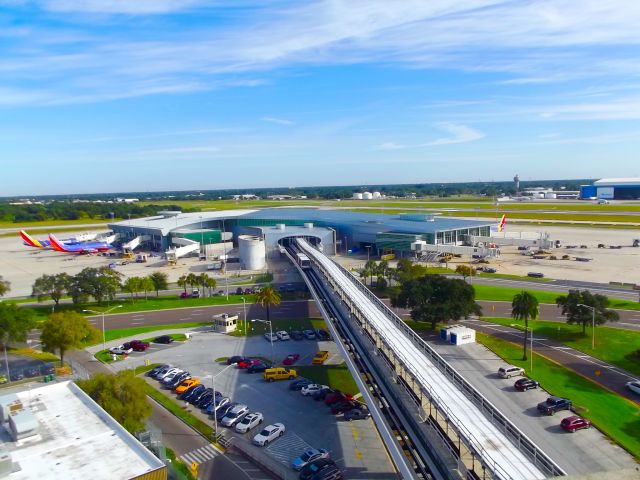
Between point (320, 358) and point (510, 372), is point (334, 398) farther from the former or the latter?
point (510, 372)

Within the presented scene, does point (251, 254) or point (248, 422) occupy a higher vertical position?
point (251, 254)

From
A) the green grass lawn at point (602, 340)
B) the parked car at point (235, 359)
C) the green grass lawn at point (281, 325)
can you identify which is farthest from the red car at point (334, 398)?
the green grass lawn at point (602, 340)

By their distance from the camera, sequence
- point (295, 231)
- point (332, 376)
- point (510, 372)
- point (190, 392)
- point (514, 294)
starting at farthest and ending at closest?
point (295, 231)
point (514, 294)
point (332, 376)
point (510, 372)
point (190, 392)

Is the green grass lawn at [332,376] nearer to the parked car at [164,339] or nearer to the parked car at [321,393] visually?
the parked car at [321,393]

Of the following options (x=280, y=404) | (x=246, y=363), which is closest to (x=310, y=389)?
(x=280, y=404)

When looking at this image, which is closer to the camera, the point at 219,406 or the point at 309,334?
the point at 219,406

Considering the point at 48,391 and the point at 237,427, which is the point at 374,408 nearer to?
the point at 237,427
